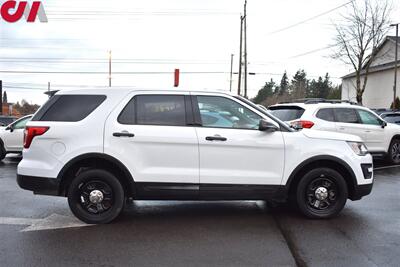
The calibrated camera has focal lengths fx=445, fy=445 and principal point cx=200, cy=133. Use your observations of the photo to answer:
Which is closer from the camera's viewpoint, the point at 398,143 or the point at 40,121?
the point at 40,121

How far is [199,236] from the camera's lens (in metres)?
5.38

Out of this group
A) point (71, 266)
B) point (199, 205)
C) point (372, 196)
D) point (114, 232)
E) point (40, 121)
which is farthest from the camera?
point (372, 196)

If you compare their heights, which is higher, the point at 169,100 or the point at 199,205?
the point at 169,100

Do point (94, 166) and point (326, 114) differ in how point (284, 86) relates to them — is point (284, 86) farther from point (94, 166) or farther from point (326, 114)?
point (94, 166)

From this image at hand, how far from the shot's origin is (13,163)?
1247cm

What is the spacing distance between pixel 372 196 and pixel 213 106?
366 centimetres

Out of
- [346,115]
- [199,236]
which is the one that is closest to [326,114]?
[346,115]

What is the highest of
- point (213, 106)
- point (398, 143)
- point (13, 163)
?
point (213, 106)

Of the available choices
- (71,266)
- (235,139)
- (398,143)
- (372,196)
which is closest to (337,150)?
(235,139)

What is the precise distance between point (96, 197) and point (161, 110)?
4.69 ft

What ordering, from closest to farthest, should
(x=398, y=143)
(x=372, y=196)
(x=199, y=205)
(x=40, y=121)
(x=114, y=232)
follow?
(x=114, y=232)
(x=40, y=121)
(x=199, y=205)
(x=372, y=196)
(x=398, y=143)

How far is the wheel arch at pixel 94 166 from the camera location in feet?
18.9

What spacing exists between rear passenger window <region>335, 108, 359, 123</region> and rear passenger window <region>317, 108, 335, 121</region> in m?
0.17

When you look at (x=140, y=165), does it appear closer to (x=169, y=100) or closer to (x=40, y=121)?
(x=169, y=100)
